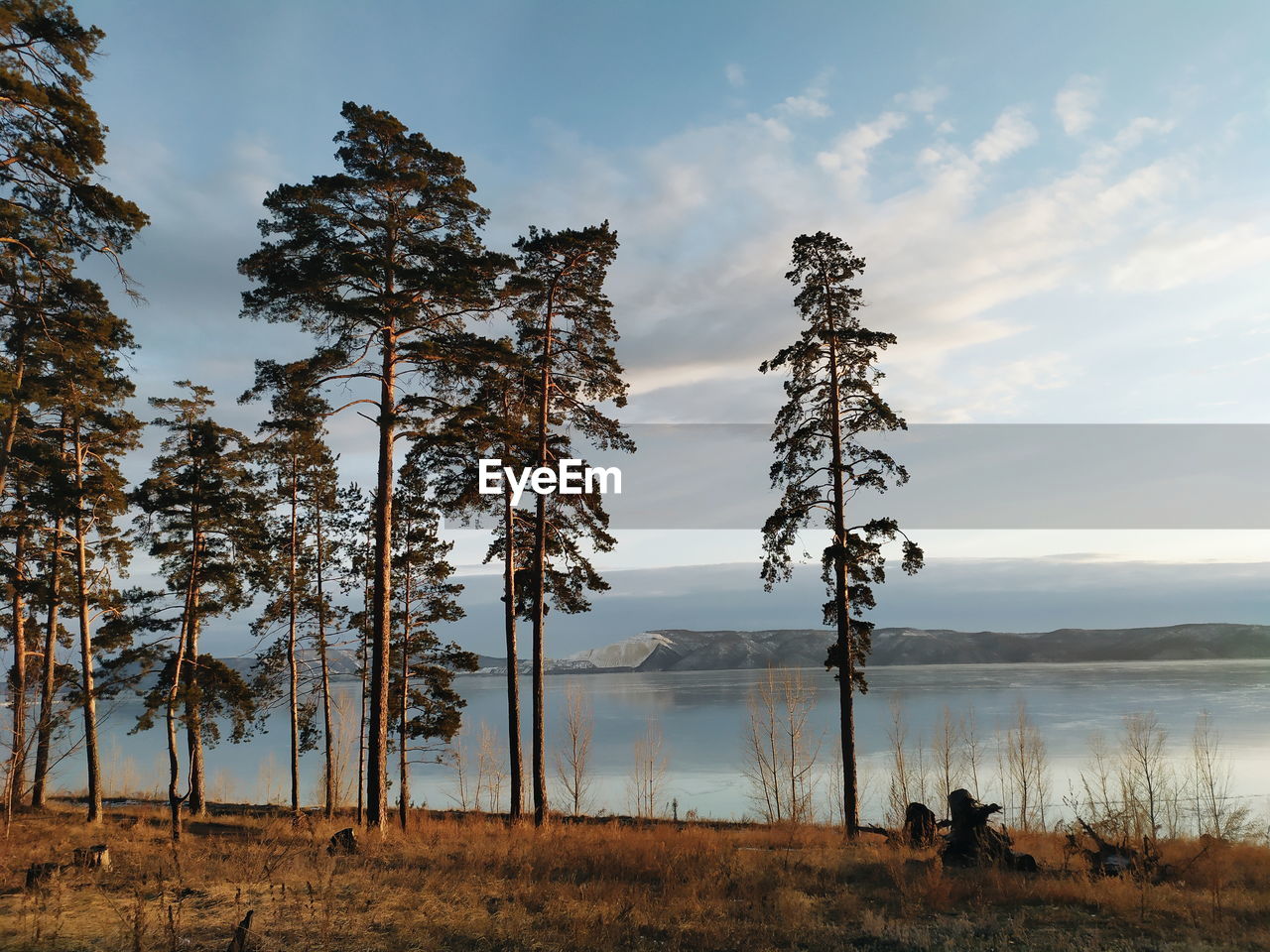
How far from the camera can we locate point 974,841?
13930 millimetres

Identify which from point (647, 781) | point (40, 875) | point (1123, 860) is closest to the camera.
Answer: point (40, 875)

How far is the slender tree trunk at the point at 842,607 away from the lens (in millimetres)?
19109

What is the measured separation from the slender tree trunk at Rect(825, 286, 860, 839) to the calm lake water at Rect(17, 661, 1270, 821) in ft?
58.8

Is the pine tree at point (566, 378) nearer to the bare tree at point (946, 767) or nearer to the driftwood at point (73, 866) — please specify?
the driftwood at point (73, 866)

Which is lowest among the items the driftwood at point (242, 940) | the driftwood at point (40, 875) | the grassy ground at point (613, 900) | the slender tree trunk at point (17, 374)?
the grassy ground at point (613, 900)

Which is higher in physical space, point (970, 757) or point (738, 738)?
point (970, 757)

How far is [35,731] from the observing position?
10.8 m

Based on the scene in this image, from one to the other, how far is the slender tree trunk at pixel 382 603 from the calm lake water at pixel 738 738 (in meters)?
7.02

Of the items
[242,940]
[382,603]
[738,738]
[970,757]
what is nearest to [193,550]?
[382,603]

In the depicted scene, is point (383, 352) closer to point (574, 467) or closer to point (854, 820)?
point (574, 467)

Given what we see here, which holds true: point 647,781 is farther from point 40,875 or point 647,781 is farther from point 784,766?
point 40,875

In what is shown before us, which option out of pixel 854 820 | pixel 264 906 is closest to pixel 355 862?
pixel 264 906

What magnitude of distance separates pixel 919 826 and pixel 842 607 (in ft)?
17.7

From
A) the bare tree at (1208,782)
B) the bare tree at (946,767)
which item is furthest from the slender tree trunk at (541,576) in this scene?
the bare tree at (1208,782)
